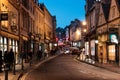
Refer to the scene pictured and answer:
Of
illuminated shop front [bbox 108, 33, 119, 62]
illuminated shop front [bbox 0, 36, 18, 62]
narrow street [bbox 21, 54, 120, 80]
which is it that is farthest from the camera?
illuminated shop front [bbox 108, 33, 119, 62]

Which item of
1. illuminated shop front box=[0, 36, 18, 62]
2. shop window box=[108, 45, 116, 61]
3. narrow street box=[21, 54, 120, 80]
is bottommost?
narrow street box=[21, 54, 120, 80]

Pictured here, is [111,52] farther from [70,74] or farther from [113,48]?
[70,74]

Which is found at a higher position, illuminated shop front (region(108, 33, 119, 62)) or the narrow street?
illuminated shop front (region(108, 33, 119, 62))

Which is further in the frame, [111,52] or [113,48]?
[111,52]

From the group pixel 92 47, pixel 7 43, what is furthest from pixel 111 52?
pixel 7 43

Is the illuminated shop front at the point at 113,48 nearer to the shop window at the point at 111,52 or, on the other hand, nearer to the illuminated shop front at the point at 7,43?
the shop window at the point at 111,52

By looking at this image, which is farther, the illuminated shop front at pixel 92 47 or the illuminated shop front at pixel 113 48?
the illuminated shop front at pixel 92 47

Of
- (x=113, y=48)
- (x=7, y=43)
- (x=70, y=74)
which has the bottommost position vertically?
(x=70, y=74)

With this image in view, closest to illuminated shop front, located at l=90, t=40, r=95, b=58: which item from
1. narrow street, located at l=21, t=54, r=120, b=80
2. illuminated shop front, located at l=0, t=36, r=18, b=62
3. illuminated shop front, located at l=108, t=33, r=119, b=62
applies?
illuminated shop front, located at l=108, t=33, r=119, b=62

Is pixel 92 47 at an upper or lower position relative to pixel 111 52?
upper

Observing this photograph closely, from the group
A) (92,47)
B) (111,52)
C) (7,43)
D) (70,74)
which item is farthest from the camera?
(92,47)

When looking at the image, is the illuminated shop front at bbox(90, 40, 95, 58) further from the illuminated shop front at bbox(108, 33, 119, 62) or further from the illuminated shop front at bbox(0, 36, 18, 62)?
the illuminated shop front at bbox(0, 36, 18, 62)

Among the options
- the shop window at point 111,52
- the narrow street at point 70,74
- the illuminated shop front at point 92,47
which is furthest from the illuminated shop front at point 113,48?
the illuminated shop front at point 92,47

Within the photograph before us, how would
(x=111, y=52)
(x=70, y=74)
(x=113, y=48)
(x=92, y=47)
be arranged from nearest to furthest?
(x=70, y=74)
(x=113, y=48)
(x=111, y=52)
(x=92, y=47)
